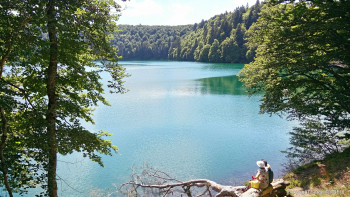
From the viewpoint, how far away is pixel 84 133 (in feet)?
22.8

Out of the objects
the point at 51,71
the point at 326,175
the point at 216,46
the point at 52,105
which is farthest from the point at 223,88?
the point at 216,46

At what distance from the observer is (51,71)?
6652 mm

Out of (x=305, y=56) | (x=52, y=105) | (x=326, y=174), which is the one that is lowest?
(x=326, y=174)

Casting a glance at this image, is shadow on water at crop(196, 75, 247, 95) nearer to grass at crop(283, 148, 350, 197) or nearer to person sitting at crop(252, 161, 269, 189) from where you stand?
grass at crop(283, 148, 350, 197)

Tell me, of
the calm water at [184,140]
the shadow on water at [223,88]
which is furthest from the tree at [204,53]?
the calm water at [184,140]

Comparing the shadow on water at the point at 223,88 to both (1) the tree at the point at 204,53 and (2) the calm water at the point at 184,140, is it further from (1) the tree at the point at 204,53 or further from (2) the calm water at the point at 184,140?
(1) the tree at the point at 204,53

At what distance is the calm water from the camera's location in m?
14.0

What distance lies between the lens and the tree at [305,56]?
29.6 ft

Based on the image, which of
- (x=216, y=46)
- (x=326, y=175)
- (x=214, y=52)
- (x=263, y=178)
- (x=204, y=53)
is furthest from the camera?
(x=204, y=53)

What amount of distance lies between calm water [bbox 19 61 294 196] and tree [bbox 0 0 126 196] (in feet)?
11.8

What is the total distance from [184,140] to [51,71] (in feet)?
46.0

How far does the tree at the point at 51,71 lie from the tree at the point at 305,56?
22.1 feet

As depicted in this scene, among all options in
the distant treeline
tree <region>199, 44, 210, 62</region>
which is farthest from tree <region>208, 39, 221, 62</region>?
tree <region>199, 44, 210, 62</region>

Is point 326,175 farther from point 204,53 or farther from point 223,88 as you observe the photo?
point 204,53
